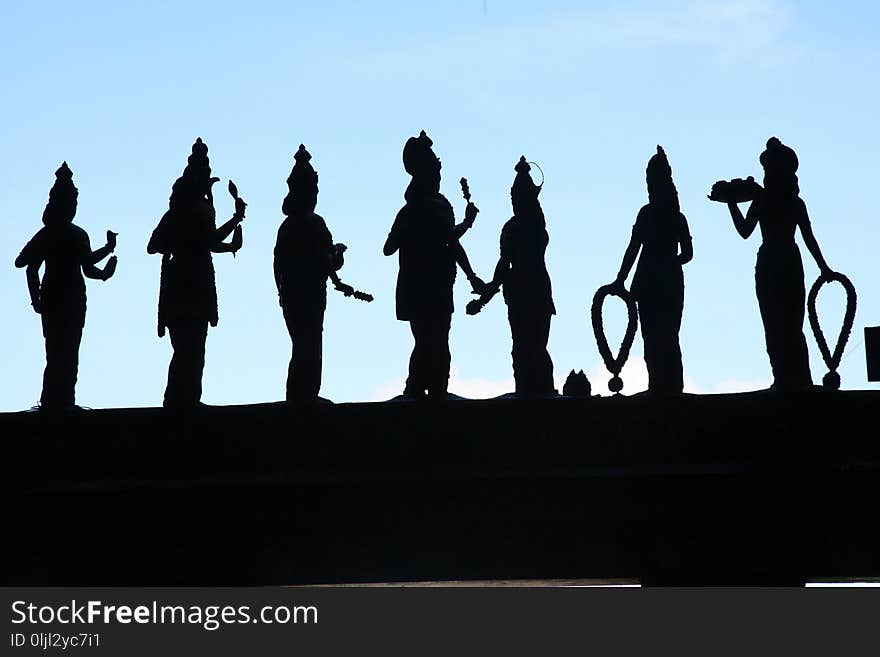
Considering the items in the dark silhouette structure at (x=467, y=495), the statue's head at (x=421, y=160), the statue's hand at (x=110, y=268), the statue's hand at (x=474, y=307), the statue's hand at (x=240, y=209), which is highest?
the statue's head at (x=421, y=160)

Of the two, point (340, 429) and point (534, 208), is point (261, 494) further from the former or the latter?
point (534, 208)

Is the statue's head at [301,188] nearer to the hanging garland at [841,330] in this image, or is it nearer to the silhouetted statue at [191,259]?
the silhouetted statue at [191,259]

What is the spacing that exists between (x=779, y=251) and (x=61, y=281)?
7076mm

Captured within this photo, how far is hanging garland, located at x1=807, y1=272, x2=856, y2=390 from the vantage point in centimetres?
1897

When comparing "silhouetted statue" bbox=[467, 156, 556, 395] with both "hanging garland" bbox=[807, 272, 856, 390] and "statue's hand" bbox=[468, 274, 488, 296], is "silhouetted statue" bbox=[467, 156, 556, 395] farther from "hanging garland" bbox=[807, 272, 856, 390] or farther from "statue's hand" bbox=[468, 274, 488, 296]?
"hanging garland" bbox=[807, 272, 856, 390]

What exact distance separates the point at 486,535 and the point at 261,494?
207cm

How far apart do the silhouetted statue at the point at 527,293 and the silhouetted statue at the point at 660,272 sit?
92 cm

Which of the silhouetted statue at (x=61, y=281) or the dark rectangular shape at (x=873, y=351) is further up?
the silhouetted statue at (x=61, y=281)

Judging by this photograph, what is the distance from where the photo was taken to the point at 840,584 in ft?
62.3

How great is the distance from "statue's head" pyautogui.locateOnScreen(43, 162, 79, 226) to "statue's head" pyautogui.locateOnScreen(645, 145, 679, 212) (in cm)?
582

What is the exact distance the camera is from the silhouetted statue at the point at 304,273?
758 inches

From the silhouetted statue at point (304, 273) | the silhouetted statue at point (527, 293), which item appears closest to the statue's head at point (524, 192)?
the silhouetted statue at point (527, 293)

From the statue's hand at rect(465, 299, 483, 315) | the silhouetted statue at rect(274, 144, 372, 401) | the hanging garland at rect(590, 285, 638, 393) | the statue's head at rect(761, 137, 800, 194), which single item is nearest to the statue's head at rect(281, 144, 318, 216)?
the silhouetted statue at rect(274, 144, 372, 401)
